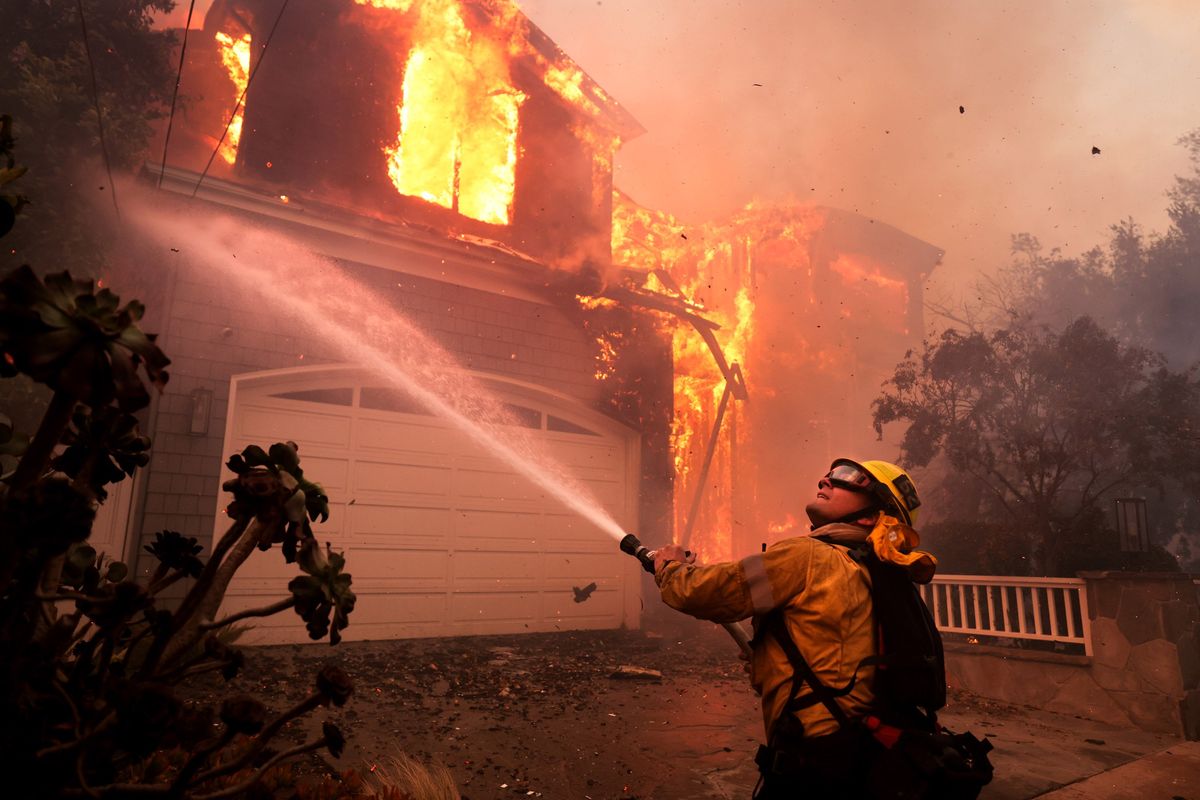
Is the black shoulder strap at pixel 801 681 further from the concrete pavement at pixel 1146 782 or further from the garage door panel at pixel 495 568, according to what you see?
the garage door panel at pixel 495 568

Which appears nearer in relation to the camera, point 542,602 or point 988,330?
point 542,602

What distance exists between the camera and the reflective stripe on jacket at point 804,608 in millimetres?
2740

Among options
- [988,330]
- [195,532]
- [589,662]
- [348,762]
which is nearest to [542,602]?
[589,662]

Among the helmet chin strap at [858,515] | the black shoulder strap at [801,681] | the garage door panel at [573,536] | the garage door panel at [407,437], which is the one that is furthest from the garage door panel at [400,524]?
the black shoulder strap at [801,681]

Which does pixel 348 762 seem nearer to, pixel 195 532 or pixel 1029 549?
pixel 195 532

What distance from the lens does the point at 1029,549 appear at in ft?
41.7

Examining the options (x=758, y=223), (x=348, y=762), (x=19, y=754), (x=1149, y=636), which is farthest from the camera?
(x=758, y=223)

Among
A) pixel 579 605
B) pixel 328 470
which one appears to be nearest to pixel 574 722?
pixel 328 470

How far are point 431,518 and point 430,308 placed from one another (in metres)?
3.30

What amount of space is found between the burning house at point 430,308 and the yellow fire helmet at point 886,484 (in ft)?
26.5

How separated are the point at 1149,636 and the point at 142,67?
1452 cm

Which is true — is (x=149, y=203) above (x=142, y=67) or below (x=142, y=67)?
below

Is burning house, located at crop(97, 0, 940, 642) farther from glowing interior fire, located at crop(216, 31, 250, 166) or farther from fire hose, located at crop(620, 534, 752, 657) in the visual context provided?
fire hose, located at crop(620, 534, 752, 657)

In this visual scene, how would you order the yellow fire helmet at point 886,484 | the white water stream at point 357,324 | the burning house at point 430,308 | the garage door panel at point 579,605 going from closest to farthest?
the yellow fire helmet at point 886,484 < the burning house at point 430,308 < the white water stream at point 357,324 < the garage door panel at point 579,605
